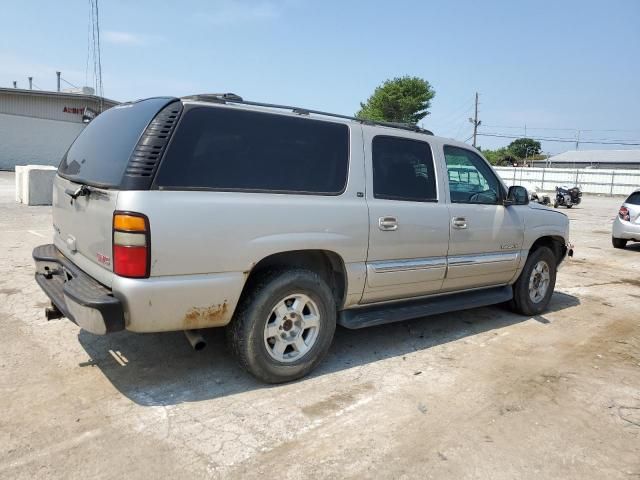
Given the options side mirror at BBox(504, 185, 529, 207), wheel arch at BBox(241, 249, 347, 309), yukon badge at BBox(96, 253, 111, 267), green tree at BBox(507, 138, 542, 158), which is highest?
green tree at BBox(507, 138, 542, 158)

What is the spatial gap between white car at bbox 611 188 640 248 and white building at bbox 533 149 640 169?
2570 inches

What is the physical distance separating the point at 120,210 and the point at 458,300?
3289 millimetres

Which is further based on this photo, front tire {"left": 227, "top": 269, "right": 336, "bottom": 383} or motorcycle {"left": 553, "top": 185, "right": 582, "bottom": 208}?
motorcycle {"left": 553, "top": 185, "right": 582, "bottom": 208}

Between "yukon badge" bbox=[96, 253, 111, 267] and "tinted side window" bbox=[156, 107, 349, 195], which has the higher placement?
"tinted side window" bbox=[156, 107, 349, 195]

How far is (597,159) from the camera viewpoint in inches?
3078

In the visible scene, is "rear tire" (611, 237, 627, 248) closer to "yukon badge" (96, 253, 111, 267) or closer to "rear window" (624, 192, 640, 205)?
"rear window" (624, 192, 640, 205)

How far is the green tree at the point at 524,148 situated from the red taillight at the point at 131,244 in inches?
4384

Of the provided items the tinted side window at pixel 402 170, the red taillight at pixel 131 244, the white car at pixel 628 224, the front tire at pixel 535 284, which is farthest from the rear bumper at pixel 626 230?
the red taillight at pixel 131 244

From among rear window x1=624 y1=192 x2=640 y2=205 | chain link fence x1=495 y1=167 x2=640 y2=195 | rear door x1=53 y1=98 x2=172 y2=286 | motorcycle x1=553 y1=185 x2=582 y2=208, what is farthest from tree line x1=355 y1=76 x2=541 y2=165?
rear door x1=53 y1=98 x2=172 y2=286

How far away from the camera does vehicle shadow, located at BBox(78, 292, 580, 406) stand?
3.62m

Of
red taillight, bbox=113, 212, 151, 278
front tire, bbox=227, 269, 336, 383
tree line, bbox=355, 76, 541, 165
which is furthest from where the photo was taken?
tree line, bbox=355, 76, 541, 165

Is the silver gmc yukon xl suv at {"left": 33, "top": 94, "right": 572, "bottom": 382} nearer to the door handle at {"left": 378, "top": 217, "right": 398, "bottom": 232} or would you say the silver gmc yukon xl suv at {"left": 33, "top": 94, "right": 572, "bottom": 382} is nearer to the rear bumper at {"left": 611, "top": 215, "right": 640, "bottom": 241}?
the door handle at {"left": 378, "top": 217, "right": 398, "bottom": 232}

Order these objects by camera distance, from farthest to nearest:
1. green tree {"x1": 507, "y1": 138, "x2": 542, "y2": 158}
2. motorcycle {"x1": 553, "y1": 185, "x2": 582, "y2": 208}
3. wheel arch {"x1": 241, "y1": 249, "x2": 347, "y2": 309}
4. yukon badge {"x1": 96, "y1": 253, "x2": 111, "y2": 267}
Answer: green tree {"x1": 507, "y1": 138, "x2": 542, "y2": 158} < motorcycle {"x1": 553, "y1": 185, "x2": 582, "y2": 208} < wheel arch {"x1": 241, "y1": 249, "x2": 347, "y2": 309} < yukon badge {"x1": 96, "y1": 253, "x2": 111, "y2": 267}

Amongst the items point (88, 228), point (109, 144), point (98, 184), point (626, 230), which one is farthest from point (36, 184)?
point (626, 230)
